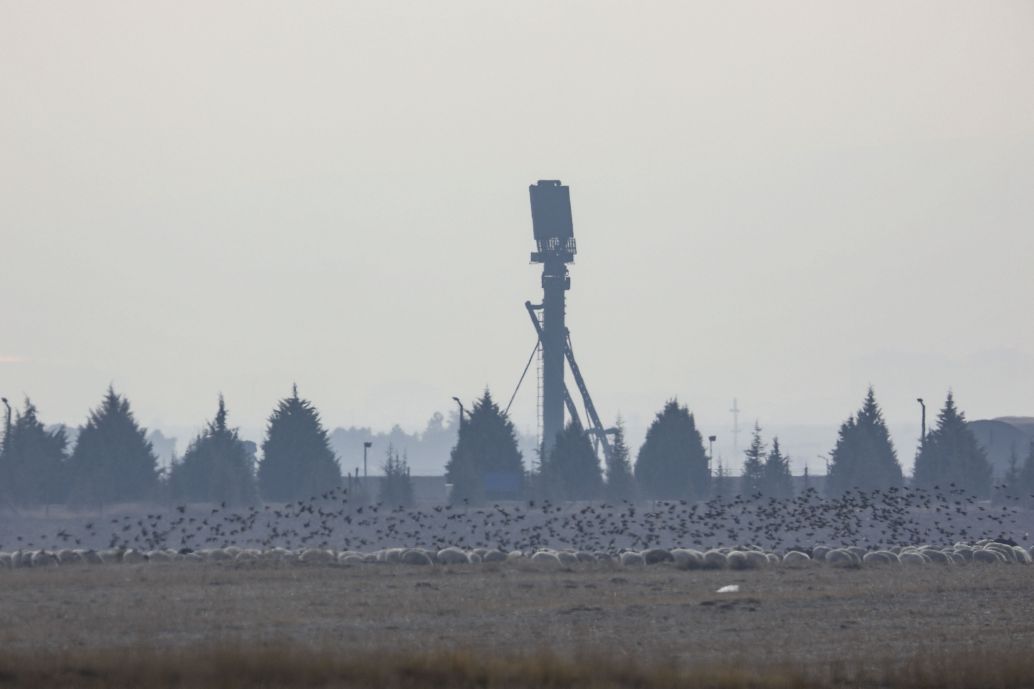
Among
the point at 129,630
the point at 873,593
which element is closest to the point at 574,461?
the point at 873,593

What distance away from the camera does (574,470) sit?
12525 cm

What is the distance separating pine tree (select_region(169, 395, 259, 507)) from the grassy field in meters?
45.6

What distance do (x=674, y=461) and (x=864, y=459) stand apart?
44.4 feet

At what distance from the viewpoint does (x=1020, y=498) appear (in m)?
122

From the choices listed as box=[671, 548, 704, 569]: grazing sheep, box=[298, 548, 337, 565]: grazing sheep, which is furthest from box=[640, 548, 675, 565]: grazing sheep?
box=[298, 548, 337, 565]: grazing sheep

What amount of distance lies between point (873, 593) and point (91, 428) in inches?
2969

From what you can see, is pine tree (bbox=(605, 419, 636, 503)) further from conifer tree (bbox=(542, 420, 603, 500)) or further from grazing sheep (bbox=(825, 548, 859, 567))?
grazing sheep (bbox=(825, 548, 859, 567))

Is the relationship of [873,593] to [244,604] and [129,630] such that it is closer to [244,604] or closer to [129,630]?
[244,604]

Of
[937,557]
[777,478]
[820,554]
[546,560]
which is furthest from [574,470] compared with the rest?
[937,557]

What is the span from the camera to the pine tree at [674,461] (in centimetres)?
12544

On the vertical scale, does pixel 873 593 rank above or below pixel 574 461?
below

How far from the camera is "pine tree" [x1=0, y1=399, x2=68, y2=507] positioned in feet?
377

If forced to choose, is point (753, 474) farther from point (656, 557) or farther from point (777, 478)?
point (656, 557)

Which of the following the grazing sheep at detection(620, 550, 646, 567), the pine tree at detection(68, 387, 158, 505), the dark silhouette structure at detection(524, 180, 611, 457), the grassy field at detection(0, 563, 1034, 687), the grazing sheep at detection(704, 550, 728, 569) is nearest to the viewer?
the grassy field at detection(0, 563, 1034, 687)
